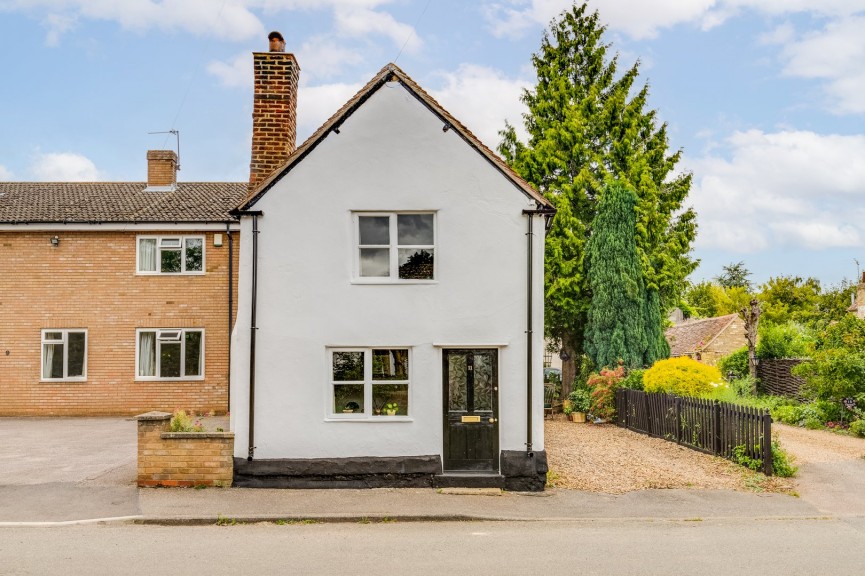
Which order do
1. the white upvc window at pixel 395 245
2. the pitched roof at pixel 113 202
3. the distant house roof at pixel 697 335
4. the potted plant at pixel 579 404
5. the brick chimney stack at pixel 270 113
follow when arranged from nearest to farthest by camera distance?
the white upvc window at pixel 395 245 → the brick chimney stack at pixel 270 113 → the pitched roof at pixel 113 202 → the potted plant at pixel 579 404 → the distant house roof at pixel 697 335

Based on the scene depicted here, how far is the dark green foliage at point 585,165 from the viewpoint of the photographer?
26.4 metres

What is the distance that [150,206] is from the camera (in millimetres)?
23562

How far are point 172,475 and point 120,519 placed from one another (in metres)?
1.76

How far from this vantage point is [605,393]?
22.6 m

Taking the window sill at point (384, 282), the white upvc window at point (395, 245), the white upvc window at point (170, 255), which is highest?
the white upvc window at point (170, 255)

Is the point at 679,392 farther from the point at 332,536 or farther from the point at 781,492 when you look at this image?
the point at 332,536

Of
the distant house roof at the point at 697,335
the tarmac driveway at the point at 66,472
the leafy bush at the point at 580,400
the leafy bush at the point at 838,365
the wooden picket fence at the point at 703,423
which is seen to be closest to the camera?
the tarmac driveway at the point at 66,472

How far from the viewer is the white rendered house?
1254 centimetres

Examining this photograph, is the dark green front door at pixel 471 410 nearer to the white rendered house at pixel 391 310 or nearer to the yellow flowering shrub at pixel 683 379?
the white rendered house at pixel 391 310

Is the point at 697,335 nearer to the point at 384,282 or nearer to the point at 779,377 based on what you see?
the point at 779,377

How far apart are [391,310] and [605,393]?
39.2 ft

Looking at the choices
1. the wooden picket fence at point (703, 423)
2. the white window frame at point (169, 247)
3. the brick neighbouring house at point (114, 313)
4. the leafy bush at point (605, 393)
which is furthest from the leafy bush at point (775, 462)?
the white window frame at point (169, 247)

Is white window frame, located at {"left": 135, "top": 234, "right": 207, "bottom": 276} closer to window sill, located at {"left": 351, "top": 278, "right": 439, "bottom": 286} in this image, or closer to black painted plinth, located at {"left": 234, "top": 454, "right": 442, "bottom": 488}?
window sill, located at {"left": 351, "top": 278, "right": 439, "bottom": 286}

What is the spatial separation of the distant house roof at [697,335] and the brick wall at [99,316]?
23407 mm
